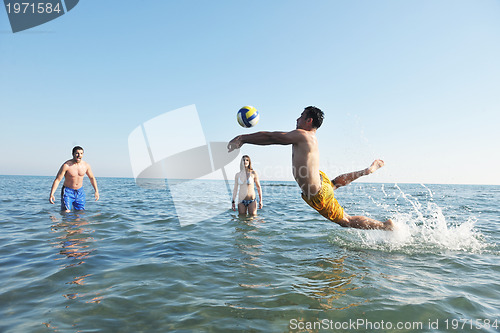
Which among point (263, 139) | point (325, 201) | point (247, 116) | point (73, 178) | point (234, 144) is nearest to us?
point (234, 144)

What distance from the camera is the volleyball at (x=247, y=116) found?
6586mm

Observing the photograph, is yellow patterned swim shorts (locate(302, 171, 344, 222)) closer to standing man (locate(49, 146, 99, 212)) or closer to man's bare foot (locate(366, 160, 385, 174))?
man's bare foot (locate(366, 160, 385, 174))

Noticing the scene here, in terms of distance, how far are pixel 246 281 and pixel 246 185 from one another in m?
5.77

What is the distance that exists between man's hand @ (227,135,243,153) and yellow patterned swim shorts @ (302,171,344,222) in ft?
7.27

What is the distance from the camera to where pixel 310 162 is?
17.3 ft

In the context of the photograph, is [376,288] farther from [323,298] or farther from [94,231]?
[94,231]

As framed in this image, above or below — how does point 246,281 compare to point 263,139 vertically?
below

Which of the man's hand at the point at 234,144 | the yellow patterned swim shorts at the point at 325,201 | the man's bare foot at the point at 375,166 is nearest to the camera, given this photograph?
the man's hand at the point at 234,144

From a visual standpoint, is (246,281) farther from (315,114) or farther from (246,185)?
(246,185)

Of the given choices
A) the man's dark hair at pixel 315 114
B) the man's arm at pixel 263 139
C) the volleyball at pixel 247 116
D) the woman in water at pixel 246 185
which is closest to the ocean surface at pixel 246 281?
the man's arm at pixel 263 139

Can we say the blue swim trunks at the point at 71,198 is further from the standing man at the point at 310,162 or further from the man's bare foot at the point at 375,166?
the man's bare foot at the point at 375,166

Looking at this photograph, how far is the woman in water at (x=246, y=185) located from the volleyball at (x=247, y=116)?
11.9ft

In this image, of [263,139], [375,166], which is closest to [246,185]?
[375,166]

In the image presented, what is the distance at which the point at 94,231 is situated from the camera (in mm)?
7598
